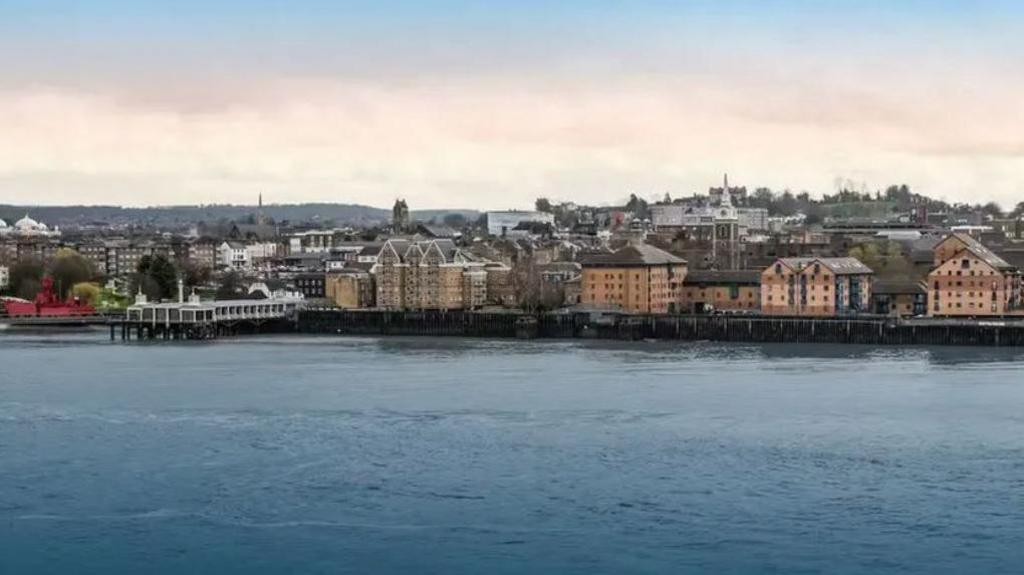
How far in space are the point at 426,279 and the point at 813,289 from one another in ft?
50.0

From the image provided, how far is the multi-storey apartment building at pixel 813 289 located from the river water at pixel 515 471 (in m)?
17.4

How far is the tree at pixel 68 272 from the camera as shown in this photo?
72.9 m

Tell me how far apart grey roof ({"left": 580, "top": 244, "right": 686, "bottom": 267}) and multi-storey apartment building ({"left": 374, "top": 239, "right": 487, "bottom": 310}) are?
5549 mm

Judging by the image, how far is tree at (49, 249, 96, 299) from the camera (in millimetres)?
72875

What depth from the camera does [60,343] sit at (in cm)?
4847

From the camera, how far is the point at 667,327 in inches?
1949

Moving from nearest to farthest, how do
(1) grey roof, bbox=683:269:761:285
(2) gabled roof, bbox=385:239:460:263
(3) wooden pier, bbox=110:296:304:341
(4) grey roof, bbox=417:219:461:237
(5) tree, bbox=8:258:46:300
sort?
(3) wooden pier, bbox=110:296:304:341 → (1) grey roof, bbox=683:269:761:285 → (2) gabled roof, bbox=385:239:460:263 → (5) tree, bbox=8:258:46:300 → (4) grey roof, bbox=417:219:461:237

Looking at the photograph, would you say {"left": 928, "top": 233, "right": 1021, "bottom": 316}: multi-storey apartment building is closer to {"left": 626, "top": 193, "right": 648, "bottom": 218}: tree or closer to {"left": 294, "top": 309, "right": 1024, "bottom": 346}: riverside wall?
{"left": 294, "top": 309, "right": 1024, "bottom": 346}: riverside wall

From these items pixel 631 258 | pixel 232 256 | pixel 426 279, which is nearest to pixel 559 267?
pixel 426 279

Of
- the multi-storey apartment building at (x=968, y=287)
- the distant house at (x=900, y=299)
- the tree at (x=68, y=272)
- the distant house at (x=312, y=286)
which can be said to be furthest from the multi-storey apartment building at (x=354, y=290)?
the multi-storey apartment building at (x=968, y=287)

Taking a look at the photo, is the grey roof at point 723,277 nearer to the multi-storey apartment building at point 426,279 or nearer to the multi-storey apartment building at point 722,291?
the multi-storey apartment building at point 722,291

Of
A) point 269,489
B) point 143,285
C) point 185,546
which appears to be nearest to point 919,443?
point 269,489

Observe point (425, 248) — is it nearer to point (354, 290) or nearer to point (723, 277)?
point (354, 290)

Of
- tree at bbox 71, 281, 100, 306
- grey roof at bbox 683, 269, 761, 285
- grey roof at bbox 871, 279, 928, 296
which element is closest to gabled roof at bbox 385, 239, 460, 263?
grey roof at bbox 683, 269, 761, 285
